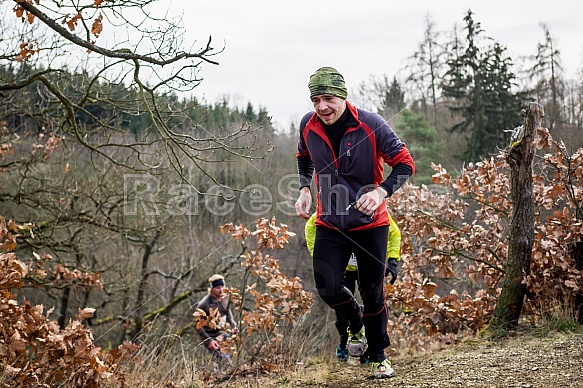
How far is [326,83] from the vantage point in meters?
4.11

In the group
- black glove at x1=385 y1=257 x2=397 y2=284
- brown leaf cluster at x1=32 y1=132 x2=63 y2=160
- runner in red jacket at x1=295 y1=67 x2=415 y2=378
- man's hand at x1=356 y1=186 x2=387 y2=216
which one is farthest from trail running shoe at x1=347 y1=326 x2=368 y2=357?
brown leaf cluster at x1=32 y1=132 x2=63 y2=160

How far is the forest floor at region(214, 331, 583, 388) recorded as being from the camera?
12.3 ft

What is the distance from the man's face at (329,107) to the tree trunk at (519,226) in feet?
6.92

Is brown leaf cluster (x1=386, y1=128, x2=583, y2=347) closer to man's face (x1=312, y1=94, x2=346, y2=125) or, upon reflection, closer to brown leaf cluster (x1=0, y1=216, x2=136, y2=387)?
man's face (x1=312, y1=94, x2=346, y2=125)

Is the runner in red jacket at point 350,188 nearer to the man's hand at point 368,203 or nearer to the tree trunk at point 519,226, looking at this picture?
the man's hand at point 368,203

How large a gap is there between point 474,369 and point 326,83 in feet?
7.12

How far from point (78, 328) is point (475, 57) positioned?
25.8 meters

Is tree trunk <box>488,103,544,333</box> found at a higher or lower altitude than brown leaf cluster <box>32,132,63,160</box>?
lower

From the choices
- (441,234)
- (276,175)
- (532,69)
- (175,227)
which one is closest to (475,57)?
(532,69)

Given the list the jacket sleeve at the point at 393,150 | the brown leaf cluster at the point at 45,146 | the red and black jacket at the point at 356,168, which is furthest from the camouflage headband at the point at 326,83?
the brown leaf cluster at the point at 45,146

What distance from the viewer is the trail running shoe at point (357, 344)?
4.49m

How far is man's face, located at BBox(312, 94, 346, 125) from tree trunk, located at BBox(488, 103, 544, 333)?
211 cm

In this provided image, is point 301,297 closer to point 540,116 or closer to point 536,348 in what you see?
point 536,348

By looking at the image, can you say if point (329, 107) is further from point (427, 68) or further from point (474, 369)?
point (427, 68)
